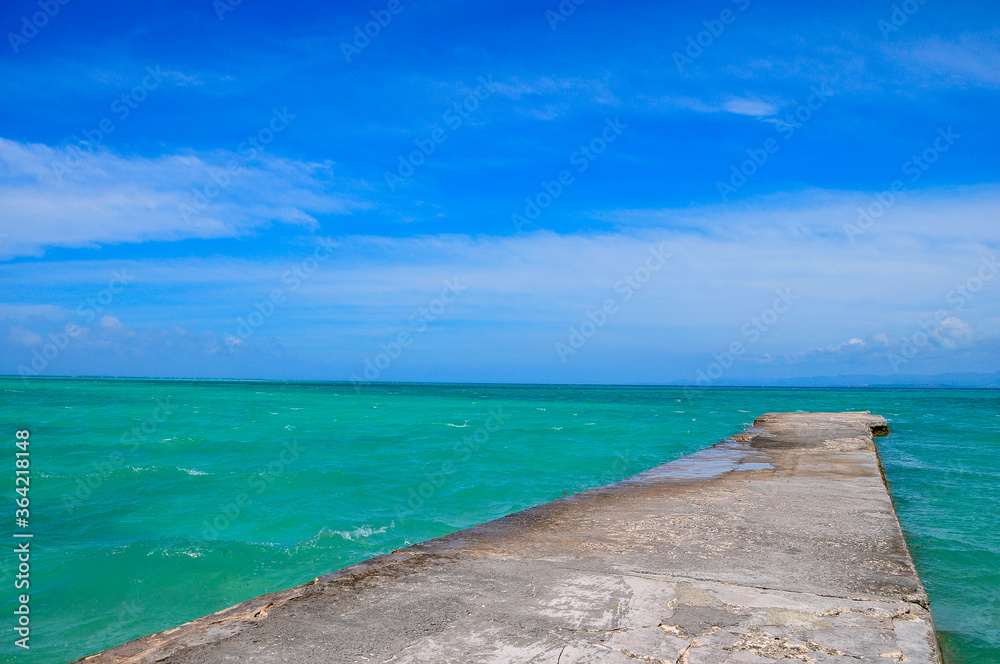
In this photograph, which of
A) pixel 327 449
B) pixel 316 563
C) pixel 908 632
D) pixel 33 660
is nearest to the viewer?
pixel 908 632

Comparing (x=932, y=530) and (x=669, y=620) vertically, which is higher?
(x=669, y=620)

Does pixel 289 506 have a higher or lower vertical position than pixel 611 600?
lower

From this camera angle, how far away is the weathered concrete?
8.28ft

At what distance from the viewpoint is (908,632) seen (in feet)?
8.98

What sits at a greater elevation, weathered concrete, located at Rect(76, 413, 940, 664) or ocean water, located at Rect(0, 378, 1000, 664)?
weathered concrete, located at Rect(76, 413, 940, 664)

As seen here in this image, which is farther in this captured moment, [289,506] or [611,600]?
[289,506]

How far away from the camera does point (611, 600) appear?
305cm

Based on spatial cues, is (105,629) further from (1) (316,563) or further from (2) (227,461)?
(2) (227,461)

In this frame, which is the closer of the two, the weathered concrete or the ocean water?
the weathered concrete

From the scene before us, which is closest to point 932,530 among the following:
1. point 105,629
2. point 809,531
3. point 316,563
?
point 809,531

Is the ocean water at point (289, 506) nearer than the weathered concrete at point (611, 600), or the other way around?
the weathered concrete at point (611, 600)

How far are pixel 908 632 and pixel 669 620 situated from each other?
40.6 inches

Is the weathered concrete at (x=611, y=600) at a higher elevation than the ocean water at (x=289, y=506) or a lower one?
higher

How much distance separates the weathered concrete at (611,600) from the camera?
2.52 metres
